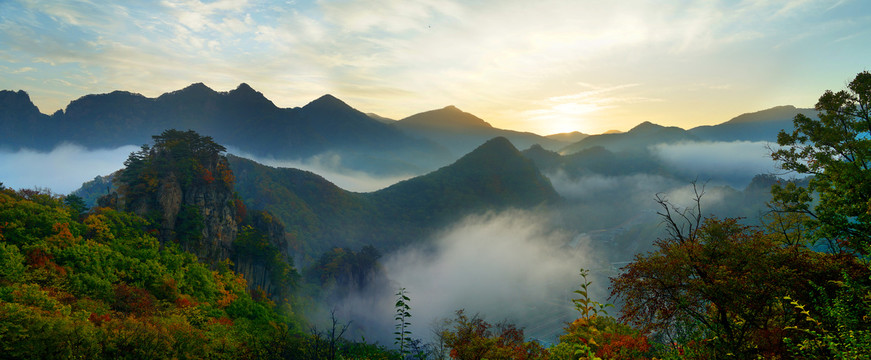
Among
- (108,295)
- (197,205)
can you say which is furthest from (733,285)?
(197,205)

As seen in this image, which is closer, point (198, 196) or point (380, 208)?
point (198, 196)

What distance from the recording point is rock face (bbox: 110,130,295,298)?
43.2 meters

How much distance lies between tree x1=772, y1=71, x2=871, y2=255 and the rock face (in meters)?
54.3

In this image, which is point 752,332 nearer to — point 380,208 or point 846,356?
point 846,356

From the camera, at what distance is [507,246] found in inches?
7170

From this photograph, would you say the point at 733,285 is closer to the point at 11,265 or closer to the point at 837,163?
the point at 837,163

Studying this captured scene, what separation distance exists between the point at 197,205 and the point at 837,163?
5708 centimetres

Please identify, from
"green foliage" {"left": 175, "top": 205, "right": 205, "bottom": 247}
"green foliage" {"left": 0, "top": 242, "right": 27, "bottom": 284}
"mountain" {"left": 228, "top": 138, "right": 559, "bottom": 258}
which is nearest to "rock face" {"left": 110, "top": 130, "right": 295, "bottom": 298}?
"green foliage" {"left": 175, "top": 205, "right": 205, "bottom": 247}

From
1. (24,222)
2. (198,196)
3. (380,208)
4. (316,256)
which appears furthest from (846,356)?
(380,208)

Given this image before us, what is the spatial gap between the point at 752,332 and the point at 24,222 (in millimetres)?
42550

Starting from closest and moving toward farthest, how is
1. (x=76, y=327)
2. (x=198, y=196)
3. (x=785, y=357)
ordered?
(x=785, y=357)
(x=76, y=327)
(x=198, y=196)

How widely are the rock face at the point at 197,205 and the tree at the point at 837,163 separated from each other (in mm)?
54318

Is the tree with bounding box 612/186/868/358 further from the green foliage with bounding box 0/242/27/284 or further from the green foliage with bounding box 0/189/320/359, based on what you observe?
the green foliage with bounding box 0/242/27/284

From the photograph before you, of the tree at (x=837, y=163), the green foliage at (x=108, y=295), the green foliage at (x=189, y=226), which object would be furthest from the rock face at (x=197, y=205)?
the tree at (x=837, y=163)
